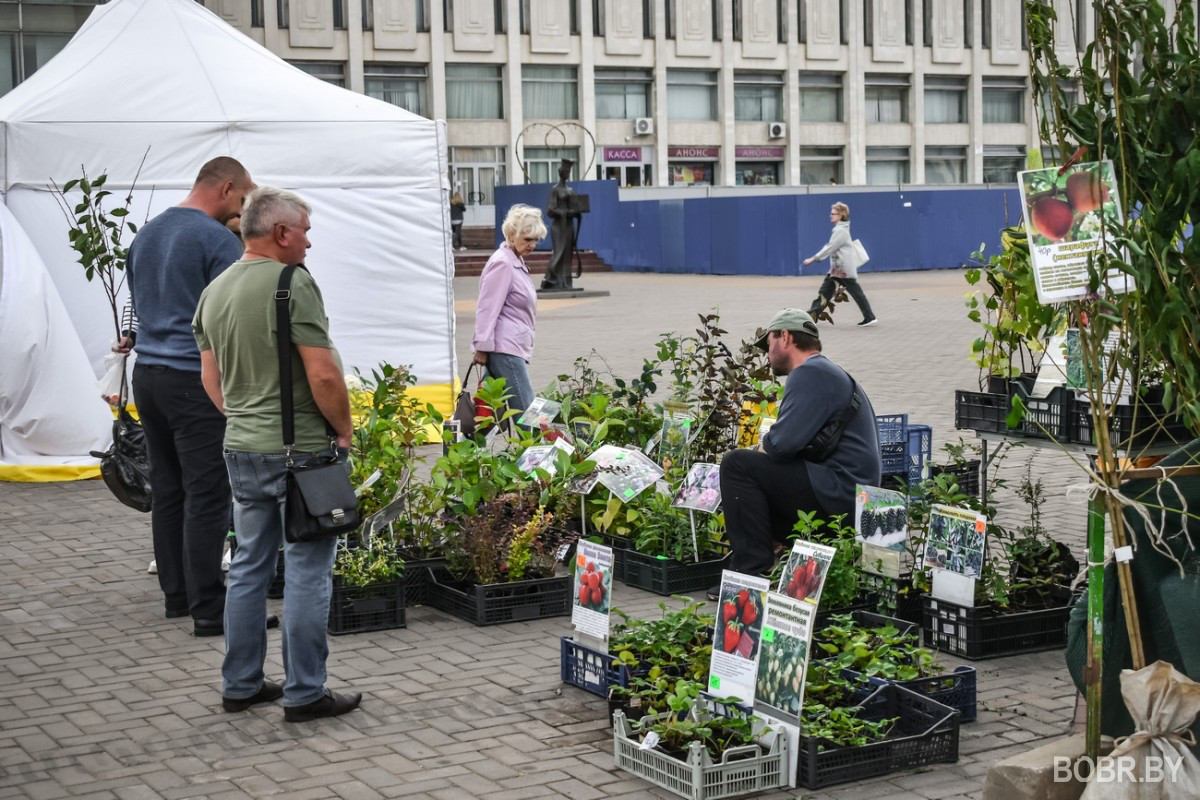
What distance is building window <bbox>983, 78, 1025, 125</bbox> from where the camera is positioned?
63.9m

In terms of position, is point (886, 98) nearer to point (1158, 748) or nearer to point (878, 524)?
point (878, 524)

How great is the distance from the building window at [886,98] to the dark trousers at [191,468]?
188 feet

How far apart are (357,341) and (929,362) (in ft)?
23.9

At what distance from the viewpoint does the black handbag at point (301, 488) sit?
5.10 m

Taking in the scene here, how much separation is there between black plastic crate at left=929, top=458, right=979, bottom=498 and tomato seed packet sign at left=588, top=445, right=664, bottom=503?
153 centimetres

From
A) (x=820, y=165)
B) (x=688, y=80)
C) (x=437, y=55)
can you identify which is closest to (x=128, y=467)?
(x=437, y=55)

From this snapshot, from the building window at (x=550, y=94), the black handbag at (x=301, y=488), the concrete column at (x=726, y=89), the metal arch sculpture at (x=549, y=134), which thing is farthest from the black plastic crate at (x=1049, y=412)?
the concrete column at (x=726, y=89)

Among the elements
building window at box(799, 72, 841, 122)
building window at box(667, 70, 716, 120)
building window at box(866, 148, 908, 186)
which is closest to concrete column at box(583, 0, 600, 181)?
building window at box(667, 70, 716, 120)

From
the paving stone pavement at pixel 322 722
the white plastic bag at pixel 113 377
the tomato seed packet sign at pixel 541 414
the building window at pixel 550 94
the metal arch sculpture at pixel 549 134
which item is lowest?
the paving stone pavement at pixel 322 722

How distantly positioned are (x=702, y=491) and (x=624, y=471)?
1.71 ft

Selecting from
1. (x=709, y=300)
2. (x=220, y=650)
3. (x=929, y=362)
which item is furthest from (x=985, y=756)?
(x=709, y=300)

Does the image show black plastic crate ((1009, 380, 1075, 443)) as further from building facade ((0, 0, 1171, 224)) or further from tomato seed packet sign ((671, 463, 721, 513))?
building facade ((0, 0, 1171, 224))

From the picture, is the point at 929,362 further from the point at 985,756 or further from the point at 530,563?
the point at 985,756

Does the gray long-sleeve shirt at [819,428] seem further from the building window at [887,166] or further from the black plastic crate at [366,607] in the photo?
the building window at [887,166]
